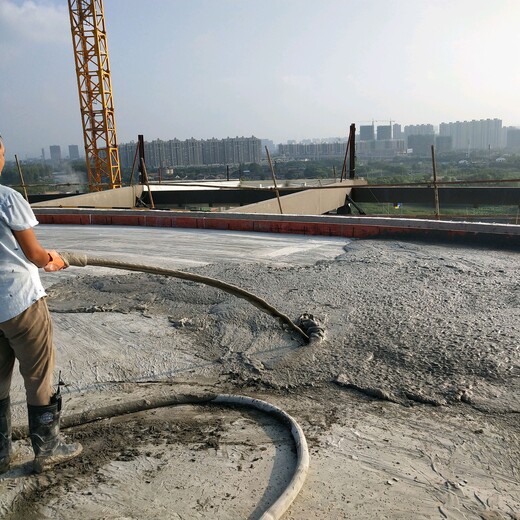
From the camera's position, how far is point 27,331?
2.85 meters

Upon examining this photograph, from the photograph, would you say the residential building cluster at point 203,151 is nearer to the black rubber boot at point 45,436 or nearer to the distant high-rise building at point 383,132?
the distant high-rise building at point 383,132

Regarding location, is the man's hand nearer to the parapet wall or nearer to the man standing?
the man standing

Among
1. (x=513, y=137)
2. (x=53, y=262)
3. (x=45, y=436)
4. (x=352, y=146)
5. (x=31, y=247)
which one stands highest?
(x=513, y=137)

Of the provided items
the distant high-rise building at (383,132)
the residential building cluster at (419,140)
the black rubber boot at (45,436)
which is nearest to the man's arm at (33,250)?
the black rubber boot at (45,436)

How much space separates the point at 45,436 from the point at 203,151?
2599 inches

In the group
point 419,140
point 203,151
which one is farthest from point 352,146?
point 419,140

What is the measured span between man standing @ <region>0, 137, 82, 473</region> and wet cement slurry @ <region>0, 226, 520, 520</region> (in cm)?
17

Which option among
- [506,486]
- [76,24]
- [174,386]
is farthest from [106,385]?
[76,24]

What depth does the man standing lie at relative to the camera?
2771 millimetres

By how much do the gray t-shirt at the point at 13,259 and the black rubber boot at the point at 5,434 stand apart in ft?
1.86

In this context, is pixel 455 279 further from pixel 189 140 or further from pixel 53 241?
pixel 189 140

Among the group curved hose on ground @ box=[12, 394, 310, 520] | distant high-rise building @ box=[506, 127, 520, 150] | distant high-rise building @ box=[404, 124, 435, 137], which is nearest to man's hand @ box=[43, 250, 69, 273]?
curved hose on ground @ box=[12, 394, 310, 520]

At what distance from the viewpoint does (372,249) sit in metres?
8.02

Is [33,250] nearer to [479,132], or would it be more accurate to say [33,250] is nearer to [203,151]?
[203,151]
